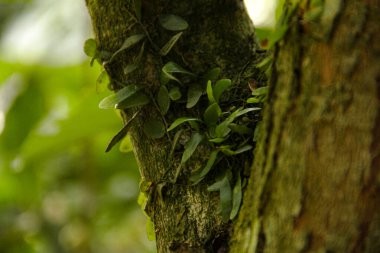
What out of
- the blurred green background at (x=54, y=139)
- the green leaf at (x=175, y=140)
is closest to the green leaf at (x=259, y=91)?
the green leaf at (x=175, y=140)

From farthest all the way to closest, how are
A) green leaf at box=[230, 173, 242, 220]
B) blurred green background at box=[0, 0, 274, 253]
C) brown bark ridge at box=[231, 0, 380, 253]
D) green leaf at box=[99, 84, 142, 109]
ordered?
blurred green background at box=[0, 0, 274, 253] < green leaf at box=[99, 84, 142, 109] < green leaf at box=[230, 173, 242, 220] < brown bark ridge at box=[231, 0, 380, 253]

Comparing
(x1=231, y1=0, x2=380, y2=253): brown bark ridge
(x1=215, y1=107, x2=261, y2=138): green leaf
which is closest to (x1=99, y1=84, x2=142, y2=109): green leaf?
(x1=215, y1=107, x2=261, y2=138): green leaf

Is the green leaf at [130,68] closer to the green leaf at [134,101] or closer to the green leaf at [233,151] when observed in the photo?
the green leaf at [134,101]

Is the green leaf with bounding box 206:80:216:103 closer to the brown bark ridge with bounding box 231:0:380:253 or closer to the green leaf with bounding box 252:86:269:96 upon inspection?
the green leaf with bounding box 252:86:269:96

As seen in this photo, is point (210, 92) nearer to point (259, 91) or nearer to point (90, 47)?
point (259, 91)

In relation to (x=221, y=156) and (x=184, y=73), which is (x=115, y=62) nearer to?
(x=184, y=73)

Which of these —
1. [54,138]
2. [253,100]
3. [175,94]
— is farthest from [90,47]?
[54,138]

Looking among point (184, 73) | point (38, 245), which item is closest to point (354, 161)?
point (184, 73)
